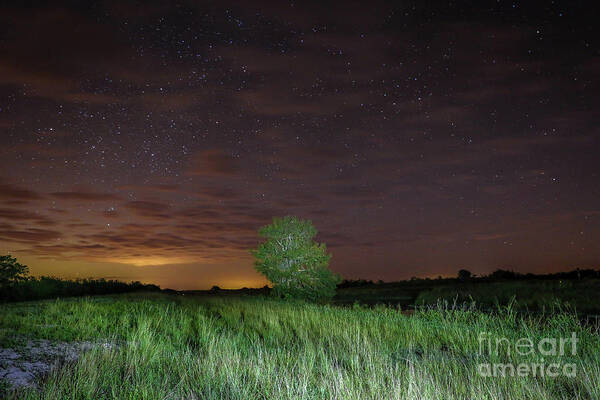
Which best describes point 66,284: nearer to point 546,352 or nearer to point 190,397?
point 190,397

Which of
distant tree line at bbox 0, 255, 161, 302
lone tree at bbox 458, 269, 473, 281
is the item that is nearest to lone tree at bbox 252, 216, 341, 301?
distant tree line at bbox 0, 255, 161, 302

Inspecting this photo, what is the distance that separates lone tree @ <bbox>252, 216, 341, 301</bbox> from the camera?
84.4 ft

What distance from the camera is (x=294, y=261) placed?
26.1 meters

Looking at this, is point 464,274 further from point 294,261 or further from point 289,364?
point 289,364

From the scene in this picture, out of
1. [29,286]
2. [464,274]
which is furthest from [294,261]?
[464,274]

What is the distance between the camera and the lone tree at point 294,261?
2573 centimetres

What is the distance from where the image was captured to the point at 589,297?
24156 millimetres

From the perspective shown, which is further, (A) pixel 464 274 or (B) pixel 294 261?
(A) pixel 464 274

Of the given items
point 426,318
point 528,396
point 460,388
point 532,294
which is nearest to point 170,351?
point 460,388
